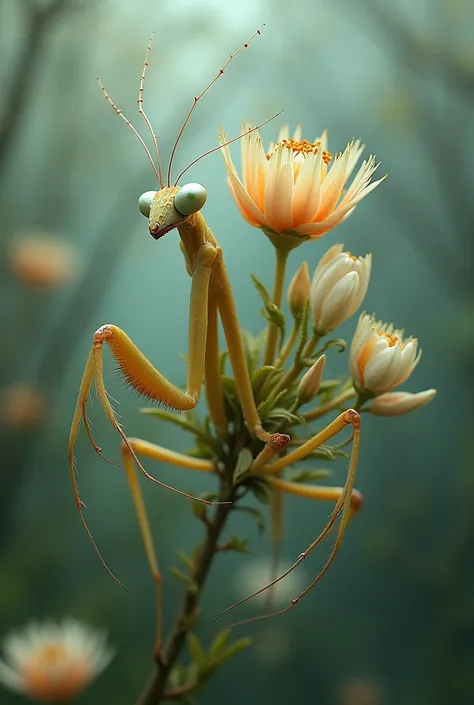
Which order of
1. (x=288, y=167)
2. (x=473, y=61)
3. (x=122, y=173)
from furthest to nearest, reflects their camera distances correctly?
(x=122, y=173), (x=473, y=61), (x=288, y=167)

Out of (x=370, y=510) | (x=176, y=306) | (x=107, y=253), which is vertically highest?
(x=107, y=253)

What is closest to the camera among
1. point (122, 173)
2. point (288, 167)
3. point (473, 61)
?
point (288, 167)

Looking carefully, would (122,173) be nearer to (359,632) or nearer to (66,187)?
(66,187)

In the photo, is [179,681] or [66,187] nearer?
[179,681]

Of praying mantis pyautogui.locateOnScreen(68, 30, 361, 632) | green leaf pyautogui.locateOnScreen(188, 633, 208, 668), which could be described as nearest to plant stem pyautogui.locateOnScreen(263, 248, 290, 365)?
praying mantis pyautogui.locateOnScreen(68, 30, 361, 632)

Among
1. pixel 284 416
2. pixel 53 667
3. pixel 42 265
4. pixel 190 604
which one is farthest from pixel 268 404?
pixel 42 265

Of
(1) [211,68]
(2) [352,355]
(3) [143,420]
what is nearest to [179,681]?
(2) [352,355]

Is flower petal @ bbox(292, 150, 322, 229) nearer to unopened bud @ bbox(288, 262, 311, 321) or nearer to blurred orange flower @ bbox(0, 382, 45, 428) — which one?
unopened bud @ bbox(288, 262, 311, 321)

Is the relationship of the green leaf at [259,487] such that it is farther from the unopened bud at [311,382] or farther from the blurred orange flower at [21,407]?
the blurred orange flower at [21,407]
